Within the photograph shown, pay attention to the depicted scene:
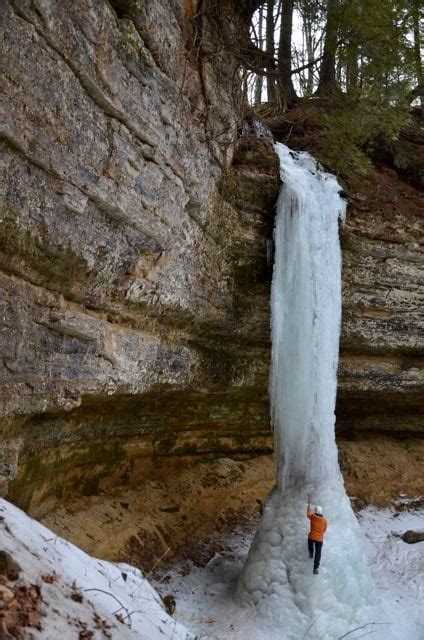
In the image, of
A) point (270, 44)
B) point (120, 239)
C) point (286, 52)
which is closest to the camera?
point (120, 239)

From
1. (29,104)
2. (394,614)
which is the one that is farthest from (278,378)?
(29,104)

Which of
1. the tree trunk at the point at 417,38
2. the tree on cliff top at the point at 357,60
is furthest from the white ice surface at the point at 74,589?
the tree trunk at the point at 417,38

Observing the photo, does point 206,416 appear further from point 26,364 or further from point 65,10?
point 65,10

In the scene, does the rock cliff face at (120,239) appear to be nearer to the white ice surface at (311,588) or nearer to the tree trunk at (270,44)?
the tree trunk at (270,44)

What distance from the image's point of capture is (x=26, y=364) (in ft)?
18.2

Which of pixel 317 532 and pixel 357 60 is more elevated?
pixel 357 60

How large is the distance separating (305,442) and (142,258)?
4.23m

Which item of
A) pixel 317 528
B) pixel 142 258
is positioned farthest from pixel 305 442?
pixel 142 258

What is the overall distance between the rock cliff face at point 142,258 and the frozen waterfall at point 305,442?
2.15 ft

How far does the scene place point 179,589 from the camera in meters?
8.45

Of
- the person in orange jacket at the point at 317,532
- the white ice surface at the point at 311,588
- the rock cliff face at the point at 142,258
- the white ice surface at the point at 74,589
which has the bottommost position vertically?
the white ice surface at the point at 311,588

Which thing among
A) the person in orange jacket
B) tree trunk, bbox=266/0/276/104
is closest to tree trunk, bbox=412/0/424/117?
tree trunk, bbox=266/0/276/104

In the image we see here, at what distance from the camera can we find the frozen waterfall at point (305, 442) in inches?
304

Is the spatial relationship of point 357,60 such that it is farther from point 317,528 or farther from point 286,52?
point 317,528
